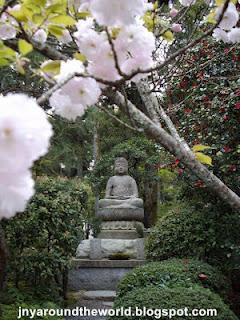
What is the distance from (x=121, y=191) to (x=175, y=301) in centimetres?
599

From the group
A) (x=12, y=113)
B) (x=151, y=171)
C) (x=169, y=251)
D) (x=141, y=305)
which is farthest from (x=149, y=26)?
(x=151, y=171)

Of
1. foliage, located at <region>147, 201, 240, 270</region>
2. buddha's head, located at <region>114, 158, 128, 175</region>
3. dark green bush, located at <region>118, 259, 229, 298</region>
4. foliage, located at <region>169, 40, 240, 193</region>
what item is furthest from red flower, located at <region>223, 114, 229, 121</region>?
buddha's head, located at <region>114, 158, 128, 175</region>

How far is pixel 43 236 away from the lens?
518 centimetres

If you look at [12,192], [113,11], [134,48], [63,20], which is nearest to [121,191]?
[134,48]

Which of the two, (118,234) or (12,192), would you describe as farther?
(118,234)

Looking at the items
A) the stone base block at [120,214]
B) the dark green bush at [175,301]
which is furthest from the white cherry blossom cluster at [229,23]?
the stone base block at [120,214]

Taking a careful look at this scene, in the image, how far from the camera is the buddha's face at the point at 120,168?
31.2 feet

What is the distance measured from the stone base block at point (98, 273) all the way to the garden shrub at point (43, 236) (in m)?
1.65

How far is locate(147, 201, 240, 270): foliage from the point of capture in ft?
16.8

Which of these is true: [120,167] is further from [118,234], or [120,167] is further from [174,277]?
[174,277]

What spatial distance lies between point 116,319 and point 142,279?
29.4 inches

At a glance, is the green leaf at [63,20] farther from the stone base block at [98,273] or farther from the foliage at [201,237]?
the stone base block at [98,273]

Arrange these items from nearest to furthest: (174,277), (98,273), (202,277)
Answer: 1. (174,277)
2. (202,277)
3. (98,273)

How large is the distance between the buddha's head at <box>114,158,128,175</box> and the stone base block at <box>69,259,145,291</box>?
2.68 meters
